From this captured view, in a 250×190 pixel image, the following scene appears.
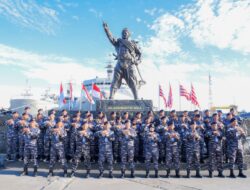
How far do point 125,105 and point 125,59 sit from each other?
83.7 inches

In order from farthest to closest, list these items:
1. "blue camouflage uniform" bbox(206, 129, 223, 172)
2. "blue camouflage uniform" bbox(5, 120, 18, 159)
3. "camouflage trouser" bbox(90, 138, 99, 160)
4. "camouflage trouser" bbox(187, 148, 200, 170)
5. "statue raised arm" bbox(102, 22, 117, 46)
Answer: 1. "statue raised arm" bbox(102, 22, 117, 46)
2. "blue camouflage uniform" bbox(5, 120, 18, 159)
3. "camouflage trouser" bbox(90, 138, 99, 160)
4. "blue camouflage uniform" bbox(206, 129, 223, 172)
5. "camouflage trouser" bbox(187, 148, 200, 170)

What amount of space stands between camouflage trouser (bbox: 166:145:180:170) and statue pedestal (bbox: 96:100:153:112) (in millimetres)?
3633

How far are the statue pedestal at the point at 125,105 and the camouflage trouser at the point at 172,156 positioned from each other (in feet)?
11.9

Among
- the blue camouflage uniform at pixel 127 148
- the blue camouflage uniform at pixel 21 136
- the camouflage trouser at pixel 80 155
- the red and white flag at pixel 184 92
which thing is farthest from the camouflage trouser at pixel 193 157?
the red and white flag at pixel 184 92

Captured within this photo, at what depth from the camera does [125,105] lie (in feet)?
37.3

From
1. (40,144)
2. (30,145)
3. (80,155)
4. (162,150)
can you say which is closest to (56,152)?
(80,155)

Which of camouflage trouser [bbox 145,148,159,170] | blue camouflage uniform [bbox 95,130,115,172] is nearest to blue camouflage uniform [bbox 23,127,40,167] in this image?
blue camouflage uniform [bbox 95,130,115,172]

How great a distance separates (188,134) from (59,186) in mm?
3946

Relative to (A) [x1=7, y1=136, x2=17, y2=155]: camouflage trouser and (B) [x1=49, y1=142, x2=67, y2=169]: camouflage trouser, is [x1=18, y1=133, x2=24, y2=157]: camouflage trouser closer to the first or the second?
(A) [x1=7, y1=136, x2=17, y2=155]: camouflage trouser

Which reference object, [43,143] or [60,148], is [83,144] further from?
[43,143]

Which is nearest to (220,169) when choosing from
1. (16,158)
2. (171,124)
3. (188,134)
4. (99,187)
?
(188,134)

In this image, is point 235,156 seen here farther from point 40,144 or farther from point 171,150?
point 40,144

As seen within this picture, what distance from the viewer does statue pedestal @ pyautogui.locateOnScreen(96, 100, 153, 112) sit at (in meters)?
11.3

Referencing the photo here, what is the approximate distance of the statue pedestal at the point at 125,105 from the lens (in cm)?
1131
